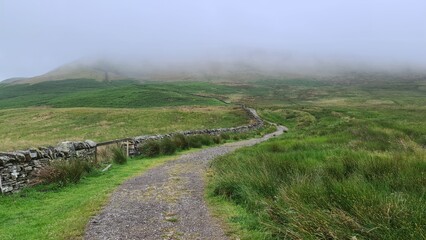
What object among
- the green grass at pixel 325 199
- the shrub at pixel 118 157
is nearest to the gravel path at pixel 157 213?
the green grass at pixel 325 199

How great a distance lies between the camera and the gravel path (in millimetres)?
7324

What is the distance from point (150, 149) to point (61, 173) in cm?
916

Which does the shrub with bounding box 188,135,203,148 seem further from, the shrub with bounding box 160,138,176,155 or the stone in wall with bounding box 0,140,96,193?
the stone in wall with bounding box 0,140,96,193

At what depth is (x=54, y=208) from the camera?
1006 centimetres

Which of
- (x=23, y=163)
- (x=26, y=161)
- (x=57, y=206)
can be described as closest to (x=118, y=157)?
(x=26, y=161)

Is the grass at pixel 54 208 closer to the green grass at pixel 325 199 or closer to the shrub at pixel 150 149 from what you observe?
the green grass at pixel 325 199

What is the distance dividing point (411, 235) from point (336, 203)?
1653 mm

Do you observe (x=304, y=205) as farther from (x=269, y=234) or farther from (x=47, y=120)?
(x=47, y=120)

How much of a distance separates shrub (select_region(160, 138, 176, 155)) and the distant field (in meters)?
23.0

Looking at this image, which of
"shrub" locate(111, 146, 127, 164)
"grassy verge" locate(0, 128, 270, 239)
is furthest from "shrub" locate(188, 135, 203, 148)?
"grassy verge" locate(0, 128, 270, 239)

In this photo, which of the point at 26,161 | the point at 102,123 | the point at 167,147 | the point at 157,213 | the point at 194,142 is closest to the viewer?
the point at 157,213

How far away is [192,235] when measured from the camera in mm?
7168

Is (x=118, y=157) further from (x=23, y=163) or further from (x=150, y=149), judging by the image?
(x=23, y=163)

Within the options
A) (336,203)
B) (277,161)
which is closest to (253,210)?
(336,203)
